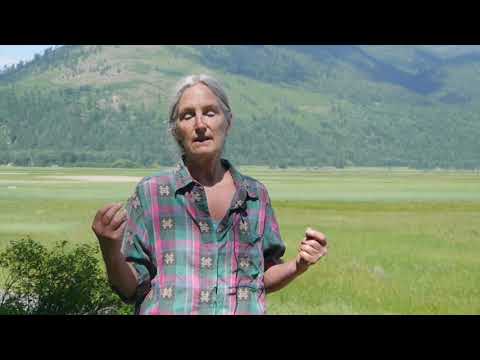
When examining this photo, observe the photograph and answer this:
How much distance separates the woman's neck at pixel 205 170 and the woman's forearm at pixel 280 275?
250 millimetres

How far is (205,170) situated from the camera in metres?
1.52

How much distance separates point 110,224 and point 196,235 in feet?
0.79

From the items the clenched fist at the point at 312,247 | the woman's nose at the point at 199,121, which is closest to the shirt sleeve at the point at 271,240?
the clenched fist at the point at 312,247

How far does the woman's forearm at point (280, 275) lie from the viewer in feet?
5.01

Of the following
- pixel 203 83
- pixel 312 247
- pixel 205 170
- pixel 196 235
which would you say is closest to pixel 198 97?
pixel 203 83

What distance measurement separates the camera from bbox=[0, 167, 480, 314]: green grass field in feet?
27.5

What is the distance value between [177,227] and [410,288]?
883cm

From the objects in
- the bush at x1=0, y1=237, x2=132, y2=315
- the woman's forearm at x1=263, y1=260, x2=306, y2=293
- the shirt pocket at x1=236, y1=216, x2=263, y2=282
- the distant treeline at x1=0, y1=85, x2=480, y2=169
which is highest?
the distant treeline at x1=0, y1=85, x2=480, y2=169

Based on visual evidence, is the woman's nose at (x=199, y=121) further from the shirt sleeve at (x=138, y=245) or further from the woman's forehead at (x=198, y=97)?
the shirt sleeve at (x=138, y=245)

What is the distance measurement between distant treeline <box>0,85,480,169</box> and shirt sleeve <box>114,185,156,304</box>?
45.5m

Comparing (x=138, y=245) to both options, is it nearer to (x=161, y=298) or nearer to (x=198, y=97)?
(x=161, y=298)

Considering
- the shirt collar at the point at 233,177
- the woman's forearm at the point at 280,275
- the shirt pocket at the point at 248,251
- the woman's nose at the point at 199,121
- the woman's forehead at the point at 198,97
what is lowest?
the woman's forearm at the point at 280,275

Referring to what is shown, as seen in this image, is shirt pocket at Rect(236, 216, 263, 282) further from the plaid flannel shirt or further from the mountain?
the mountain

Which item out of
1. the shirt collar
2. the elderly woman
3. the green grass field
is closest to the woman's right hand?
the elderly woman
